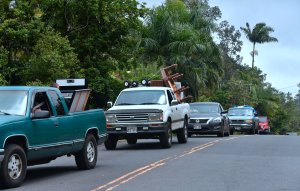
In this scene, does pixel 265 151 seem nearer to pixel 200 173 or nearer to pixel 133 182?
pixel 200 173

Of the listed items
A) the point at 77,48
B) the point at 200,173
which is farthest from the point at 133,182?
the point at 77,48

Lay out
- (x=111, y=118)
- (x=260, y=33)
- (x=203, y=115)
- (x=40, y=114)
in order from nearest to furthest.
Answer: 1. (x=40, y=114)
2. (x=111, y=118)
3. (x=203, y=115)
4. (x=260, y=33)

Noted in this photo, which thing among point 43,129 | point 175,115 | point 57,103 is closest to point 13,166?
point 43,129

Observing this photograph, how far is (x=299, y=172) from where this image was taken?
44.1 ft

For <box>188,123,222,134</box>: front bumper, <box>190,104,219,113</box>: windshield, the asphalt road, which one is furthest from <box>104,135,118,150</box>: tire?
<box>190,104,219,113</box>: windshield

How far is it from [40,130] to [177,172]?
3.19 metres

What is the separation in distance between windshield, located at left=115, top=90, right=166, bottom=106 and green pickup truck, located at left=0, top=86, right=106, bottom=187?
5.94 metres

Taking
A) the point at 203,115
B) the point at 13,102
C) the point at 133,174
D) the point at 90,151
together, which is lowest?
the point at 133,174

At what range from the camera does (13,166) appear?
10930 mm

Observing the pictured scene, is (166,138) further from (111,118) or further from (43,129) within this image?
(43,129)

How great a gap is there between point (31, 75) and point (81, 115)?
10797mm

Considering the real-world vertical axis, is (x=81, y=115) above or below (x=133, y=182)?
above

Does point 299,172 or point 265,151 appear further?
point 265,151

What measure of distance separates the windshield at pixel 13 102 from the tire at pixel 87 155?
240 centimetres
